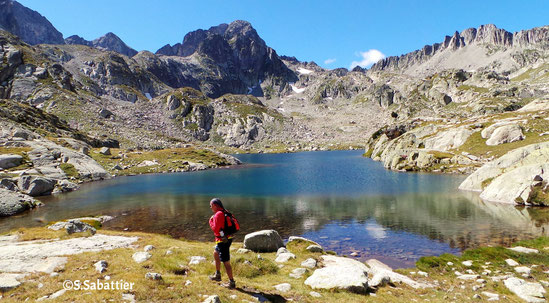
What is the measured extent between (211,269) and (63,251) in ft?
34.0

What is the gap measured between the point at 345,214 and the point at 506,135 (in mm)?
78244

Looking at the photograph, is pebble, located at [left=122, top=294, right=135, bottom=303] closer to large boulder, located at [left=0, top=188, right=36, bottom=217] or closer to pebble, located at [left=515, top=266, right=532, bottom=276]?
pebble, located at [left=515, top=266, right=532, bottom=276]

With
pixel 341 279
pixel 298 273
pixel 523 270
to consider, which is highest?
pixel 341 279

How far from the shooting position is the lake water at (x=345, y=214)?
28672 millimetres

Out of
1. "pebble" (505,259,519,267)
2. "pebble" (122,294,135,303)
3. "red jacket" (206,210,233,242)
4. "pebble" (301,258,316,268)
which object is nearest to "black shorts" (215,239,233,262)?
"red jacket" (206,210,233,242)

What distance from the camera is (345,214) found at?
1614 inches

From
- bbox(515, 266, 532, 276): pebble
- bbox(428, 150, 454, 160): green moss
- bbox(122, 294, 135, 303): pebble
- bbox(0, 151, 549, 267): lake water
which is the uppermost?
bbox(428, 150, 454, 160): green moss

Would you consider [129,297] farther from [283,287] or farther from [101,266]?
[283,287]

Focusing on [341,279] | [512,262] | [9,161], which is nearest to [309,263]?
[341,279]

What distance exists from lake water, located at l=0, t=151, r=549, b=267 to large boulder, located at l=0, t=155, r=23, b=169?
2158 centimetres

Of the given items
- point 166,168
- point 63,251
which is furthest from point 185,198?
point 166,168

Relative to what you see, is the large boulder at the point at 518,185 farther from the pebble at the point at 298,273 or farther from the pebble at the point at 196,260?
the pebble at the point at 196,260

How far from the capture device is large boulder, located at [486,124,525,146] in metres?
85.8

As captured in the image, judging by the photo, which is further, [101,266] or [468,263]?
[468,263]
